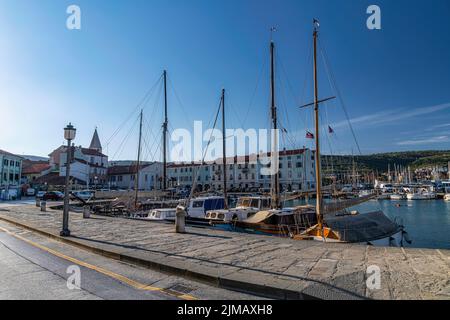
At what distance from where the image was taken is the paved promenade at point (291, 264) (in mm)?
5020

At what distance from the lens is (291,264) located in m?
6.82

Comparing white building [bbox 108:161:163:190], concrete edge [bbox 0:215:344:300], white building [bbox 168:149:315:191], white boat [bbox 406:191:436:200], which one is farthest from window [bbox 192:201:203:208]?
white boat [bbox 406:191:436:200]

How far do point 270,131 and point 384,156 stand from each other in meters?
184

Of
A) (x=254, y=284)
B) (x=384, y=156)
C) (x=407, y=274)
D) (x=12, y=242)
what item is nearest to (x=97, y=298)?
(x=254, y=284)

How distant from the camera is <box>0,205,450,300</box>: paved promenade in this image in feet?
16.5

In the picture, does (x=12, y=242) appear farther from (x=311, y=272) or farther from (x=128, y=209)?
(x=128, y=209)

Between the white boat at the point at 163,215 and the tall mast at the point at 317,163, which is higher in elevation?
the tall mast at the point at 317,163

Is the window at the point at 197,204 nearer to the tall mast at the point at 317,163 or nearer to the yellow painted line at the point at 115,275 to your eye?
the tall mast at the point at 317,163

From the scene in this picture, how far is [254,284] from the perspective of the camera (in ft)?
17.9

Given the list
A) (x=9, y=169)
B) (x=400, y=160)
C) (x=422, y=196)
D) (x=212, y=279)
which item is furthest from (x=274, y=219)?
(x=400, y=160)

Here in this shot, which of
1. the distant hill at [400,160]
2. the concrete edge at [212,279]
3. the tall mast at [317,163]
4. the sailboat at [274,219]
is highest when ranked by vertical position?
the distant hill at [400,160]

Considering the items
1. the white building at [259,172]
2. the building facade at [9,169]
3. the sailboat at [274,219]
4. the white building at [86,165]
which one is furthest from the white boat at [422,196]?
the building facade at [9,169]

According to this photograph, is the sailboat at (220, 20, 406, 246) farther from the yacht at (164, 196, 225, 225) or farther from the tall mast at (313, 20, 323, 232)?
the yacht at (164, 196, 225, 225)
